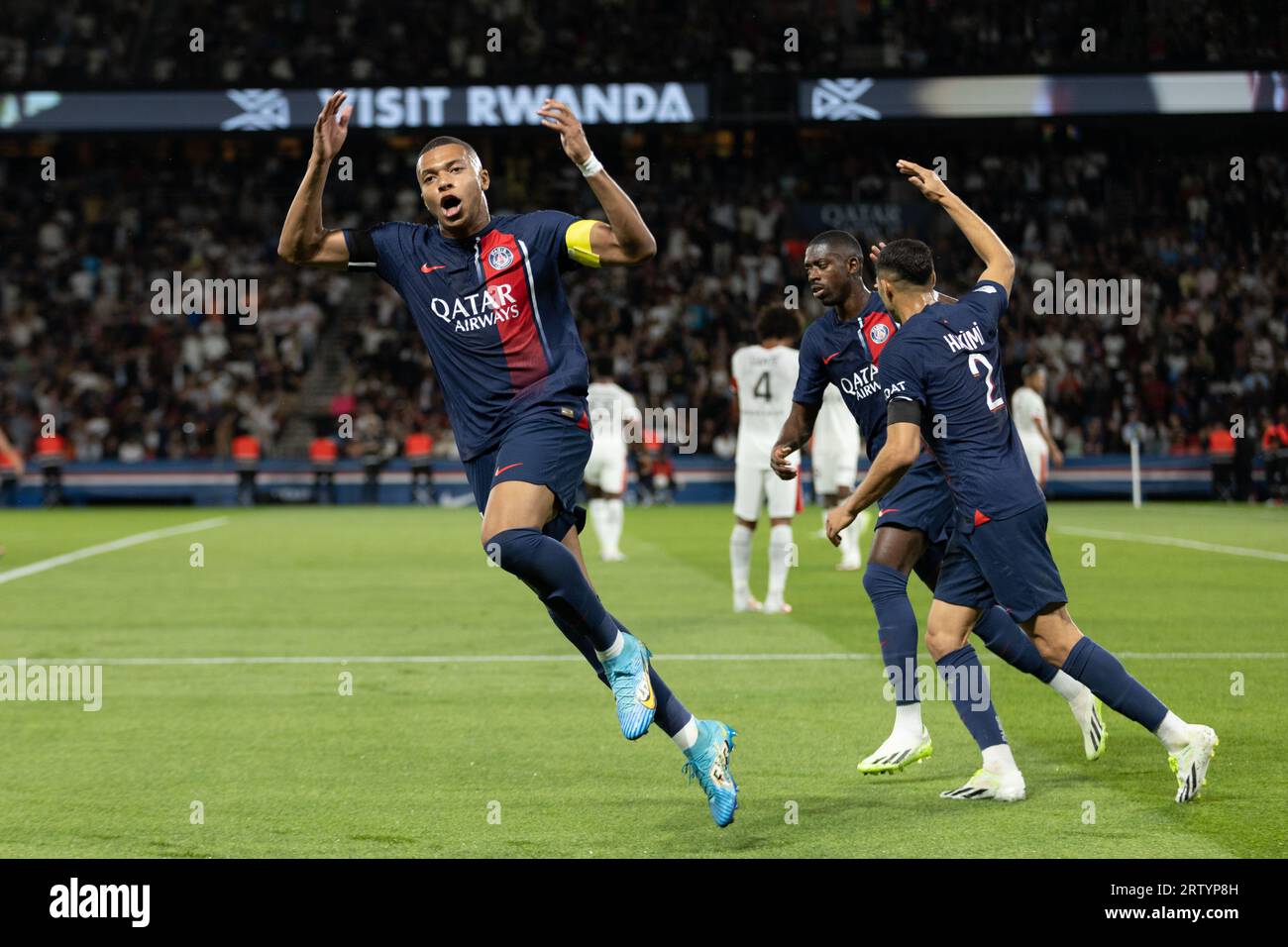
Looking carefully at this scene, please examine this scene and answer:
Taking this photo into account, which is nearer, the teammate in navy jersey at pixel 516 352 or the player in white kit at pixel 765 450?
the teammate in navy jersey at pixel 516 352

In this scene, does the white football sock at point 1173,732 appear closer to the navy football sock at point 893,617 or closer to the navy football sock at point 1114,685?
the navy football sock at point 1114,685

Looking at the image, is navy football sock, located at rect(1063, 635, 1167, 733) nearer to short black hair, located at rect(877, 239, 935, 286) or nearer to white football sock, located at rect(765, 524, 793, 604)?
short black hair, located at rect(877, 239, 935, 286)

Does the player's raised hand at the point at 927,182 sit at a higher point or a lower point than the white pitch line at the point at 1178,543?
higher

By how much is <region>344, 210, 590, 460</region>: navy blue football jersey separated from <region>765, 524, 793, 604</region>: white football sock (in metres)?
7.54

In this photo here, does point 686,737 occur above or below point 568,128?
below

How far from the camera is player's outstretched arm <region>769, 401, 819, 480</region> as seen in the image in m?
8.02

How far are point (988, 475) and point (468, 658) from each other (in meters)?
5.42

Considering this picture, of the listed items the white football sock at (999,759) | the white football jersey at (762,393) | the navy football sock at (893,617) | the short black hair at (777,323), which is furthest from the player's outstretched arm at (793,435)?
the white football jersey at (762,393)

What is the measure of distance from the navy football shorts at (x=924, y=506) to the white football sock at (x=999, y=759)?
1195 millimetres

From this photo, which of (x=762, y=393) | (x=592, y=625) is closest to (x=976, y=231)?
(x=592, y=625)

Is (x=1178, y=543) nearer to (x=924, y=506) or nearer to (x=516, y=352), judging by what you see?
(x=924, y=506)

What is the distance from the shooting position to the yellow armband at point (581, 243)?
6.39 meters

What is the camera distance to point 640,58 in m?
39.2

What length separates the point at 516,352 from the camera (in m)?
6.60
